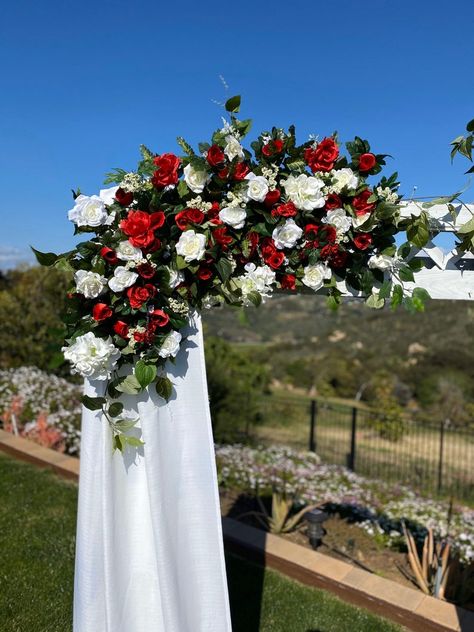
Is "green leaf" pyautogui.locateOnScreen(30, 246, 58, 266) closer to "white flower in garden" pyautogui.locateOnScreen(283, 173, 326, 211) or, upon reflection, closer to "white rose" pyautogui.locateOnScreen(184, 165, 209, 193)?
"white rose" pyautogui.locateOnScreen(184, 165, 209, 193)

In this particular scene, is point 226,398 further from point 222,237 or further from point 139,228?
point 139,228

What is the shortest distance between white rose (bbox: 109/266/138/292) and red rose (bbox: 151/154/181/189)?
349 millimetres

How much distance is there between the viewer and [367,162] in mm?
2180

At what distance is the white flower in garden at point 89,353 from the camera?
1965mm

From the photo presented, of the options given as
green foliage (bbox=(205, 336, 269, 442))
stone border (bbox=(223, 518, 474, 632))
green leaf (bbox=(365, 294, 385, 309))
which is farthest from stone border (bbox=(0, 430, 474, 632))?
green foliage (bbox=(205, 336, 269, 442))

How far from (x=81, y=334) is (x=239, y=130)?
0.97 m

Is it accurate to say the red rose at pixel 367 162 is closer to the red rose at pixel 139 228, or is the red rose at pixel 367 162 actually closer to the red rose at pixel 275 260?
the red rose at pixel 275 260

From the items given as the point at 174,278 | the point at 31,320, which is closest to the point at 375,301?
the point at 174,278

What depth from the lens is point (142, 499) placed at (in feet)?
7.26

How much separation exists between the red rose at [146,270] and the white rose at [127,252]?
4cm

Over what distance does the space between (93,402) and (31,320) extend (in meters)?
9.10

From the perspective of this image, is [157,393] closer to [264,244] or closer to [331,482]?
[264,244]

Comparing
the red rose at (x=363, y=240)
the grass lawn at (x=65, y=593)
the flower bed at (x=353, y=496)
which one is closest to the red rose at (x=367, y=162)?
the red rose at (x=363, y=240)

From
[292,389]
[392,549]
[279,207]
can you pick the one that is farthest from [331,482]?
[292,389]
